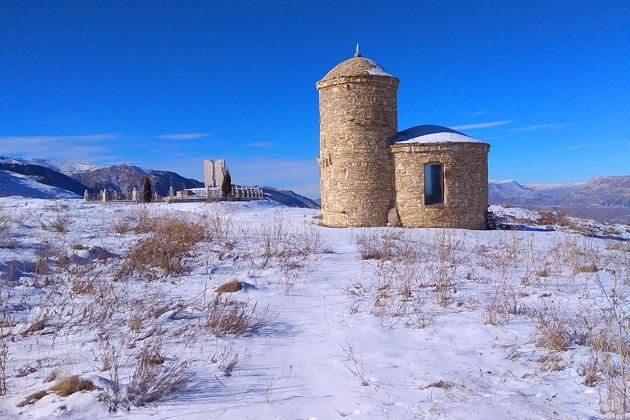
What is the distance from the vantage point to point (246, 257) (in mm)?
7598

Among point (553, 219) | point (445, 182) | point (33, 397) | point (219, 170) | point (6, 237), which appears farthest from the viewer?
point (219, 170)

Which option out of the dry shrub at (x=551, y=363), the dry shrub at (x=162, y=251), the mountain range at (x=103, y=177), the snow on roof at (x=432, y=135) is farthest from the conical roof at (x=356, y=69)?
the mountain range at (x=103, y=177)

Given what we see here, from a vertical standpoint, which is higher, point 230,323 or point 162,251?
point 162,251

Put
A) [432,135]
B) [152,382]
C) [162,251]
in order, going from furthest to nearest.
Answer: [432,135], [162,251], [152,382]

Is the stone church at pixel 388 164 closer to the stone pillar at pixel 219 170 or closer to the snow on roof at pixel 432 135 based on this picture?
the snow on roof at pixel 432 135

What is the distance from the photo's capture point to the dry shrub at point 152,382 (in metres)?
2.74

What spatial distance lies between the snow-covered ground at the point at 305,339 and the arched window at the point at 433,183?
7157 millimetres

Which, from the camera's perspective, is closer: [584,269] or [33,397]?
[33,397]

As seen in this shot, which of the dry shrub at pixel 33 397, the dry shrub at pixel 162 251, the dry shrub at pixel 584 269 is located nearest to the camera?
the dry shrub at pixel 33 397

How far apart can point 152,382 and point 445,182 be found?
1315 cm

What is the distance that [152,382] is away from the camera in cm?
283

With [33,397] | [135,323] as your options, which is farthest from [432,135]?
[33,397]

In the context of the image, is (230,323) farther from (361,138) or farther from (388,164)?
(388,164)

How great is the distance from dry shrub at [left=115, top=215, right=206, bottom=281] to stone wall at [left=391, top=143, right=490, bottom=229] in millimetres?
8067
